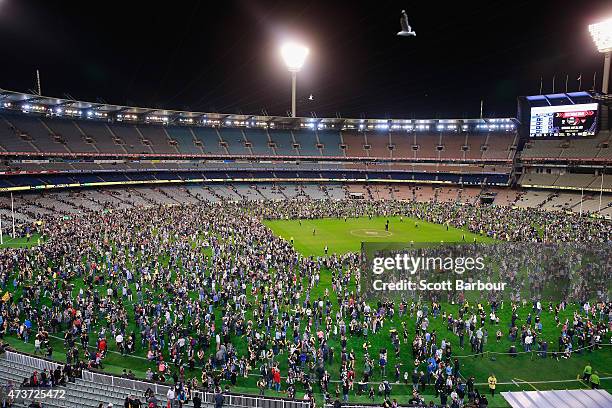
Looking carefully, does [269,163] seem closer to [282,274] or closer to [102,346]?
[282,274]

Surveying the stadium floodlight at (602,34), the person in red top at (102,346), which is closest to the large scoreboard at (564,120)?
the stadium floodlight at (602,34)

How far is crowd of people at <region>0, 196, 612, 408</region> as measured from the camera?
46.3 ft

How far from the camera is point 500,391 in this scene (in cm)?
1345

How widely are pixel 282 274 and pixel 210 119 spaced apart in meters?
54.4

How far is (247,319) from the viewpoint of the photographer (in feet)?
62.2

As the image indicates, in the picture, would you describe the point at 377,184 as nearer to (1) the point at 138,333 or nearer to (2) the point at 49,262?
(2) the point at 49,262

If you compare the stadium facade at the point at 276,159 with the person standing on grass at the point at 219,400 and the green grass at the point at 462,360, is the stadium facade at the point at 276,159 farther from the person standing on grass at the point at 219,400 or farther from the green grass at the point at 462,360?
the person standing on grass at the point at 219,400

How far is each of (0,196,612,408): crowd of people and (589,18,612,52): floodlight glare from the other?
30.6 m

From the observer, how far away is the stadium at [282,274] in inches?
527

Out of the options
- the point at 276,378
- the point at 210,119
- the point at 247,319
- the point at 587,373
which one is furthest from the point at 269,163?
the point at 587,373

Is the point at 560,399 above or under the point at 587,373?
under

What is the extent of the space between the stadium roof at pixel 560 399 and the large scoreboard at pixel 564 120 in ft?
184

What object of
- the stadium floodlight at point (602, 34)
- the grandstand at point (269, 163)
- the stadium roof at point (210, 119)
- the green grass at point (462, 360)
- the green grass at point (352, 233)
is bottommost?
the green grass at point (462, 360)

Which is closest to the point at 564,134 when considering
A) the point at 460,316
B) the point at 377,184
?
the point at 377,184
